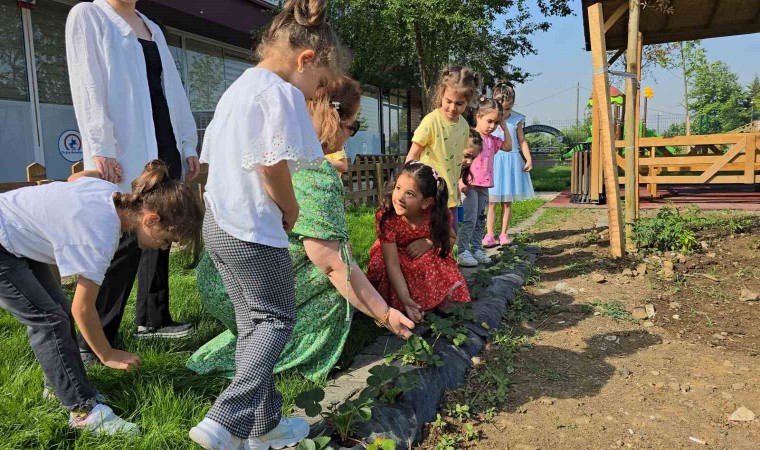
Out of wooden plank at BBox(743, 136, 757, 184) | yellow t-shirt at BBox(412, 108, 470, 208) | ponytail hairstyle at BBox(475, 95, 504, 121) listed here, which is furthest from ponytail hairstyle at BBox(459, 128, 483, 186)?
wooden plank at BBox(743, 136, 757, 184)

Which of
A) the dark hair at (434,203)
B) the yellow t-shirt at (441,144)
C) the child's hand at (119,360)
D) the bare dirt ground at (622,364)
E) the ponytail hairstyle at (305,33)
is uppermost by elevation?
the ponytail hairstyle at (305,33)

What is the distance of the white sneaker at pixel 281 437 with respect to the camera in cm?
179

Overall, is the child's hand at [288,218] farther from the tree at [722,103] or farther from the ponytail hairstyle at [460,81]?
the tree at [722,103]

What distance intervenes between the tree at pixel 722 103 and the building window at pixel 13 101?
54568 mm

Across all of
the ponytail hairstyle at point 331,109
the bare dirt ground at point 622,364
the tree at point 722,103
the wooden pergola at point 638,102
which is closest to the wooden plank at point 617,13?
the wooden pergola at point 638,102

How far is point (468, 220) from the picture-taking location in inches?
183

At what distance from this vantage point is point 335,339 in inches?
96.9

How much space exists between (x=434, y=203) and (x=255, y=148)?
1.68 meters

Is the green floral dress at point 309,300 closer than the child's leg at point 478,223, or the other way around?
the green floral dress at point 309,300

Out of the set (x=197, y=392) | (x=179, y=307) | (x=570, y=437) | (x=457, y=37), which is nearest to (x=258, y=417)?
(x=197, y=392)

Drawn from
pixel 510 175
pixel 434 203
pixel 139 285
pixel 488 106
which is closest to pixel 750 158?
pixel 510 175

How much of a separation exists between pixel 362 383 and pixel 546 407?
780 millimetres

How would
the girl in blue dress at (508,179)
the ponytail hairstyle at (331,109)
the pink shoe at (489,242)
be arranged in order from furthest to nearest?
the girl in blue dress at (508,179) < the pink shoe at (489,242) < the ponytail hairstyle at (331,109)

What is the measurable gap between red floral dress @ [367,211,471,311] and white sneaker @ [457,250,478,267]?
126 centimetres
